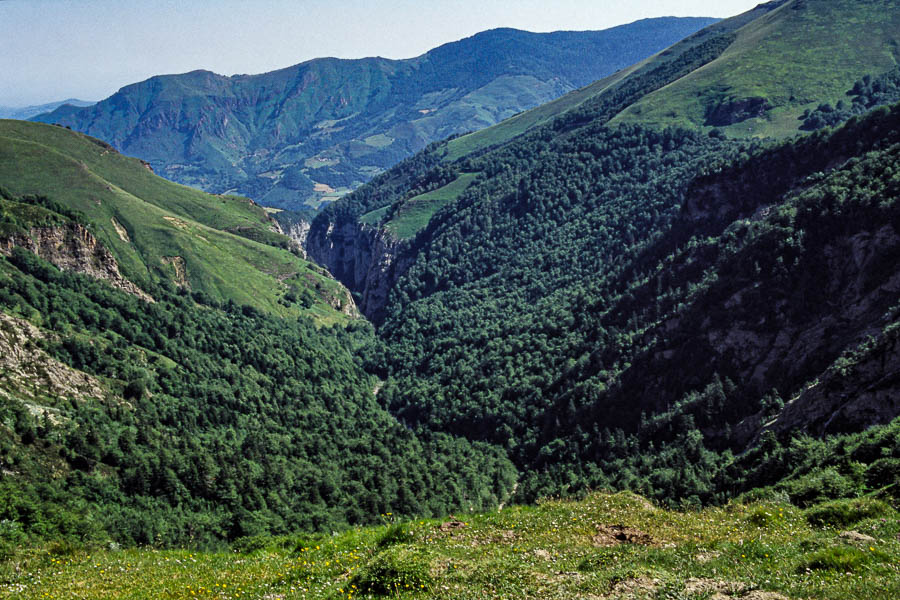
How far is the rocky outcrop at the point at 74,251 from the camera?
511ft

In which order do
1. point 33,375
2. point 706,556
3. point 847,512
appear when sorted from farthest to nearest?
point 33,375, point 847,512, point 706,556

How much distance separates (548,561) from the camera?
23.4 metres

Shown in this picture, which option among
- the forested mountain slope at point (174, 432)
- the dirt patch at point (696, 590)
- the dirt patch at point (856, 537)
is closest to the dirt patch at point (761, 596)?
the dirt patch at point (696, 590)

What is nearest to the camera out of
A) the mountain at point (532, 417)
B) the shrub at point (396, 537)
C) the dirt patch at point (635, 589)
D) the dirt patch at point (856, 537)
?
the dirt patch at point (635, 589)

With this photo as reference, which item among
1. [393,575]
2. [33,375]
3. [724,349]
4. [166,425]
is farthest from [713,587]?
[166,425]

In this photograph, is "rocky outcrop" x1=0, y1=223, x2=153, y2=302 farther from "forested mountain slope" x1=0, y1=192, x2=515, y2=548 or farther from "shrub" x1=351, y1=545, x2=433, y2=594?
"shrub" x1=351, y1=545, x2=433, y2=594

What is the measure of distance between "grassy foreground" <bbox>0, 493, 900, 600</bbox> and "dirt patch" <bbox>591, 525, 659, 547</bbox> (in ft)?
0.16

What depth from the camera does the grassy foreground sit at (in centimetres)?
1898

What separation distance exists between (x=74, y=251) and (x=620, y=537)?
188170 mm

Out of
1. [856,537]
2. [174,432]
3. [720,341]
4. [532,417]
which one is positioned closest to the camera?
[856,537]

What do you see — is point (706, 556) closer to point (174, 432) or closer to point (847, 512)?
point (847, 512)

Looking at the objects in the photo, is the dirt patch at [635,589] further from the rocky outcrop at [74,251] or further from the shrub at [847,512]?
the rocky outcrop at [74,251]

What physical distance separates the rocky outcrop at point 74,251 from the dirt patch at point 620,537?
17543 cm

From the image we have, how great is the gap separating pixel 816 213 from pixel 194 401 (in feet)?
462
